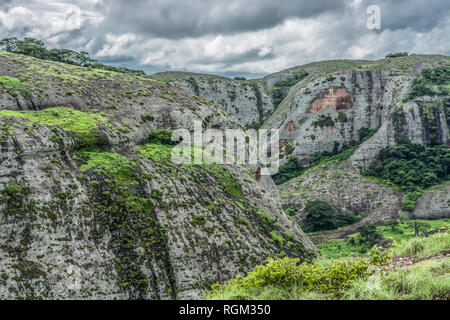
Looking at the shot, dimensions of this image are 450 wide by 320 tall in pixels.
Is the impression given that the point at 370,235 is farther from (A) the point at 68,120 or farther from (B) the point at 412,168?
(A) the point at 68,120

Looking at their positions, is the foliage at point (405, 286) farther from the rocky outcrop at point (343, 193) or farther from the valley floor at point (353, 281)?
the rocky outcrop at point (343, 193)

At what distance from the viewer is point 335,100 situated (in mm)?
84250

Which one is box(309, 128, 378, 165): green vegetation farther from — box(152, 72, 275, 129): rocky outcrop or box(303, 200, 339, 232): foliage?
box(152, 72, 275, 129): rocky outcrop

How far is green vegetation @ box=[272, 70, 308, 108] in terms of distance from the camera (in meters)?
117

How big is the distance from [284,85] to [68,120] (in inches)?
4052

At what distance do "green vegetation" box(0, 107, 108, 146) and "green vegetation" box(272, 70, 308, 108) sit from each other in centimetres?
9234

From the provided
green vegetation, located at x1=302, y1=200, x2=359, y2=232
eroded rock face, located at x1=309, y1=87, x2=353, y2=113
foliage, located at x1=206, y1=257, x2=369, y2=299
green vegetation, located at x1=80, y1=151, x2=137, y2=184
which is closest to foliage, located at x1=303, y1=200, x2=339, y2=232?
green vegetation, located at x1=302, y1=200, x2=359, y2=232

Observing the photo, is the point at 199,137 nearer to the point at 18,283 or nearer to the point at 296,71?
the point at 18,283

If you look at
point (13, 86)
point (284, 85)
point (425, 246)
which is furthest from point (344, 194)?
point (284, 85)

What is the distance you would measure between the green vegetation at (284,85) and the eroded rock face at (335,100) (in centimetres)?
3181

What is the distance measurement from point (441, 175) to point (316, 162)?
23.6 metres

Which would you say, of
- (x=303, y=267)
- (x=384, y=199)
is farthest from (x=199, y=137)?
(x=384, y=199)

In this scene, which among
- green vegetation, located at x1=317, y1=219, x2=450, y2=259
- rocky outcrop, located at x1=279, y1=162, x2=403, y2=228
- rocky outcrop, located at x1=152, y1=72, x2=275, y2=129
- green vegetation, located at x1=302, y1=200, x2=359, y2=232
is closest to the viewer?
green vegetation, located at x1=317, y1=219, x2=450, y2=259

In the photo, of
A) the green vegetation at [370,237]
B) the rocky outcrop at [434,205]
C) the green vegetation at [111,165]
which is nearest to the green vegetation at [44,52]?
the green vegetation at [111,165]
